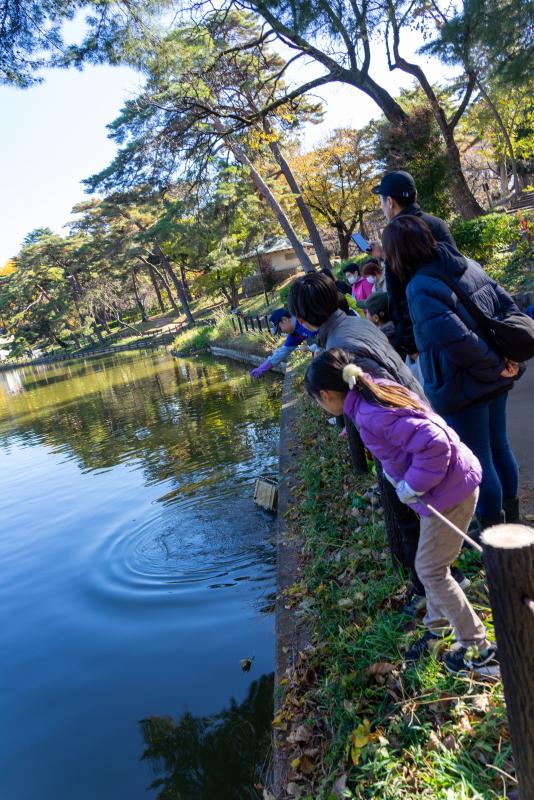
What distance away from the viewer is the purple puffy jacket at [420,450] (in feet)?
6.92

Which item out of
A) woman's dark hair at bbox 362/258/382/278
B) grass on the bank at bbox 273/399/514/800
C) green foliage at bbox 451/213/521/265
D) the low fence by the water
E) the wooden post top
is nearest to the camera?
the wooden post top

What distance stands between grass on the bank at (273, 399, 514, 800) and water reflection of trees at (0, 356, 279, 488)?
571cm

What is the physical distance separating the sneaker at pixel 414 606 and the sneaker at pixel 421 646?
231mm

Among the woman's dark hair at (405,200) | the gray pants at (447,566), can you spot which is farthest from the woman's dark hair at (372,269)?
the gray pants at (447,566)

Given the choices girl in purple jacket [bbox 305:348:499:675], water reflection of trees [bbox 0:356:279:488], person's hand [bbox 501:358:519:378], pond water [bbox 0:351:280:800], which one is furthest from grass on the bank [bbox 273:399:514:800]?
water reflection of trees [bbox 0:356:279:488]

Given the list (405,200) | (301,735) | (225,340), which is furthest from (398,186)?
(225,340)

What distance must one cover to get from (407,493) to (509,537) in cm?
73

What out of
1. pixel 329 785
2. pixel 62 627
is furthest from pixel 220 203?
pixel 329 785

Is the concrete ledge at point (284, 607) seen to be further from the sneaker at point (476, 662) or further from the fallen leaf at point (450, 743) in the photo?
the sneaker at point (476, 662)

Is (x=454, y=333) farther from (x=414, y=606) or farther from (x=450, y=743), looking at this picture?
(x=450, y=743)

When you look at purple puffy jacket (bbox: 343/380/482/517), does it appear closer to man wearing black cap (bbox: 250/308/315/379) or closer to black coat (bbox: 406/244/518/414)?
black coat (bbox: 406/244/518/414)

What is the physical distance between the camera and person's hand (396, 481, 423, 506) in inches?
83.7

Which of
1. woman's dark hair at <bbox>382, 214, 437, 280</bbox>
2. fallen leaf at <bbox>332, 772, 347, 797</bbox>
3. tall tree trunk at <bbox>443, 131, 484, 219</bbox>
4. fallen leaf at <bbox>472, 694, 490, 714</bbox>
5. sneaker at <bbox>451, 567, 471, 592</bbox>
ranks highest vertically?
tall tree trunk at <bbox>443, 131, 484, 219</bbox>

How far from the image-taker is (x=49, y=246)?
50406 millimetres
